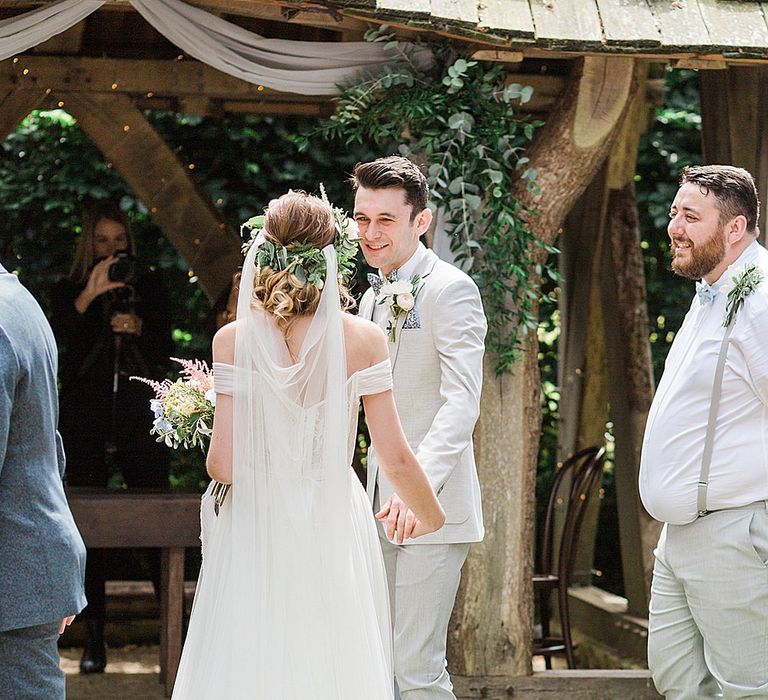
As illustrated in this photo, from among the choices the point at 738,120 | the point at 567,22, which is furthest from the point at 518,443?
the point at 738,120

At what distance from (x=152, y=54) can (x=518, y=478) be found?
3201mm

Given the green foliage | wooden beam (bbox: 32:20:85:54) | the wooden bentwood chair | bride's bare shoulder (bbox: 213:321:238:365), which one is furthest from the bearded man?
the green foliage

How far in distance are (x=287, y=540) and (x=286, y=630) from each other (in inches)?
9.2

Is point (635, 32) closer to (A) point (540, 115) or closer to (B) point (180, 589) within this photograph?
(A) point (540, 115)

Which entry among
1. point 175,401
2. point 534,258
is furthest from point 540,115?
point 175,401

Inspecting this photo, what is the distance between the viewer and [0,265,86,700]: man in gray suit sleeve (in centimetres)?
304

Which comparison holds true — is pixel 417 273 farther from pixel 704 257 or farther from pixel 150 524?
pixel 150 524

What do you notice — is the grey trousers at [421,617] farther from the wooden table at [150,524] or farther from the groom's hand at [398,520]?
the wooden table at [150,524]

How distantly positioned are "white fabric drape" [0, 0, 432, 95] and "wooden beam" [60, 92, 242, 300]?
163 cm

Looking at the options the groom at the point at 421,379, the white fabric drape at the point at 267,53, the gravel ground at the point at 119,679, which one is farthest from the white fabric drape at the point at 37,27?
the gravel ground at the point at 119,679

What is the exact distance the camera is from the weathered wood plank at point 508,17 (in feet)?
16.4

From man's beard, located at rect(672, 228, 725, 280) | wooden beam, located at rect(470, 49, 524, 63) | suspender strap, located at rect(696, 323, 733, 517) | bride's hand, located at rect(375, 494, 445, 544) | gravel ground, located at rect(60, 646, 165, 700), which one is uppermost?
wooden beam, located at rect(470, 49, 524, 63)

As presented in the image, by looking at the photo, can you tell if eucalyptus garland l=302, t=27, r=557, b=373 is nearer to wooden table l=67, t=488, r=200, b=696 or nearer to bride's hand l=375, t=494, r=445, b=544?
wooden table l=67, t=488, r=200, b=696

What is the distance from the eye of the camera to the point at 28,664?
10.1 ft
